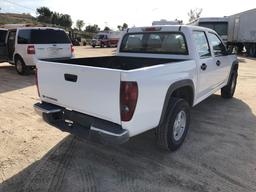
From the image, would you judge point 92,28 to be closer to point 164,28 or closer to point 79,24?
point 79,24

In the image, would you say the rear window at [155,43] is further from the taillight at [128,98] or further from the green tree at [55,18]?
the green tree at [55,18]

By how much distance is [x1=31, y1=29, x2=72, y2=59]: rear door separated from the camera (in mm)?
10727

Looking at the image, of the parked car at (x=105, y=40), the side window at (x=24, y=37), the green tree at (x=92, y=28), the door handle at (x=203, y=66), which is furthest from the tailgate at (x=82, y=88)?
the green tree at (x=92, y=28)

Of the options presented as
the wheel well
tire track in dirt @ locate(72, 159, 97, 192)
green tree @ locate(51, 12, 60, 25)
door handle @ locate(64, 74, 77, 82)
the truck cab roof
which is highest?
green tree @ locate(51, 12, 60, 25)

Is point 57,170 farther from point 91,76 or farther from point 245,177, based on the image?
point 245,177

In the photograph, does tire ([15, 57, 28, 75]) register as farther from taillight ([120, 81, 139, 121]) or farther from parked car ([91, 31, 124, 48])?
parked car ([91, 31, 124, 48])

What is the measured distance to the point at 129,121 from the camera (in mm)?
3385

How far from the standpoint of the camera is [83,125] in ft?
12.7

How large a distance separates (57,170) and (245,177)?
2.40 meters

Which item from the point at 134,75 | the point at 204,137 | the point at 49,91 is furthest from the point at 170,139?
the point at 49,91

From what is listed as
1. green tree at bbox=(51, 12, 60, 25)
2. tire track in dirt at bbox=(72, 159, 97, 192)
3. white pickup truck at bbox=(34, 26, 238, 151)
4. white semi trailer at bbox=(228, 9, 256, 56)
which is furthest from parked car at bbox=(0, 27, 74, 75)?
green tree at bbox=(51, 12, 60, 25)

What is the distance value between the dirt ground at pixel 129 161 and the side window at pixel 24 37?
17.8ft

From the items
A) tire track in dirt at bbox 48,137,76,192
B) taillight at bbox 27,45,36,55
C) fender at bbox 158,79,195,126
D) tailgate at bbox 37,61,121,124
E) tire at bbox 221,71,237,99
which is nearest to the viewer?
tailgate at bbox 37,61,121,124

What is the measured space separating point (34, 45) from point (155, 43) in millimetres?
6502
